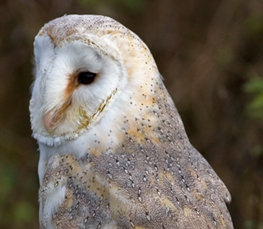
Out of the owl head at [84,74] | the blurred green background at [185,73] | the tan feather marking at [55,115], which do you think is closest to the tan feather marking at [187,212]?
the owl head at [84,74]

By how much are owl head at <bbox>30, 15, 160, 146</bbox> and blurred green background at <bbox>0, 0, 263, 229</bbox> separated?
2.09 metres

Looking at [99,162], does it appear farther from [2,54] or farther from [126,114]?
[2,54]

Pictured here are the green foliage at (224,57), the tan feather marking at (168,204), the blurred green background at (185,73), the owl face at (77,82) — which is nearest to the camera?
the tan feather marking at (168,204)

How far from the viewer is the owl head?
1803 millimetres

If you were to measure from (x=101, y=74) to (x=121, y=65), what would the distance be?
3.5 inches

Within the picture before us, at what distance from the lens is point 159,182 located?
1.75 m

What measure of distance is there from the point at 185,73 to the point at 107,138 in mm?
3046

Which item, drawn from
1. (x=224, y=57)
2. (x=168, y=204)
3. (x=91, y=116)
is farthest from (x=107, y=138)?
(x=224, y=57)

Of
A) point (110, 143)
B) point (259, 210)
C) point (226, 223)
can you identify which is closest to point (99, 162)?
point (110, 143)

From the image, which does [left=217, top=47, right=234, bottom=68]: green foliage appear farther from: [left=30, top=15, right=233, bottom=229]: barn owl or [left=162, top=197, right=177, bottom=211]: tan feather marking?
[left=162, top=197, right=177, bottom=211]: tan feather marking

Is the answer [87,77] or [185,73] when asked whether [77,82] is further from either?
[185,73]

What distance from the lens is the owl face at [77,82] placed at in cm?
180

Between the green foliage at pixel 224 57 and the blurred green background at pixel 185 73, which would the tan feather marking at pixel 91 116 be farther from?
the green foliage at pixel 224 57

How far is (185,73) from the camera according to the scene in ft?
15.7
